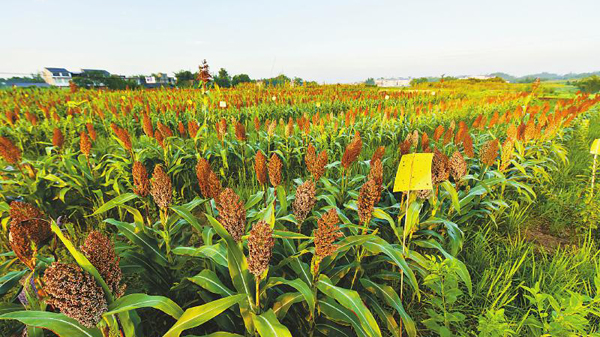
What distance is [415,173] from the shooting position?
140 centimetres

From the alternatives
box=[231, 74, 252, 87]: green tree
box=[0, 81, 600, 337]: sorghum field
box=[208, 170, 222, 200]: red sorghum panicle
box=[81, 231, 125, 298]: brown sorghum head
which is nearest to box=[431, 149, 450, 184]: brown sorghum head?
box=[0, 81, 600, 337]: sorghum field

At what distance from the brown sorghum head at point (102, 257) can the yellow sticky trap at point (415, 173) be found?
1.37 meters

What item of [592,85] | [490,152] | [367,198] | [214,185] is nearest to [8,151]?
[214,185]

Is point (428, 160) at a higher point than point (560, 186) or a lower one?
higher

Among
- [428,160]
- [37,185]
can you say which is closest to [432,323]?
[428,160]

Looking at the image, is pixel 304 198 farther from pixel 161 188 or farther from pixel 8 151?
pixel 8 151

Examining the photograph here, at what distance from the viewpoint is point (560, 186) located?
375cm

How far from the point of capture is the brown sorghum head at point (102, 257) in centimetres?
90

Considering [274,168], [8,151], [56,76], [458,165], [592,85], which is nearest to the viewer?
[274,168]

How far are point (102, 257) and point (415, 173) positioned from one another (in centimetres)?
151

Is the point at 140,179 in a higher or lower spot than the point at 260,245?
higher

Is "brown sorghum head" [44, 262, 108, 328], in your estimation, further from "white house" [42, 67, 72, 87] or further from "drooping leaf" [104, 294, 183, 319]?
"white house" [42, 67, 72, 87]

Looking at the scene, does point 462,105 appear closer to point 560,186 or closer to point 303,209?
point 560,186

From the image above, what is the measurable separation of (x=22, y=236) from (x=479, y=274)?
9.39ft
